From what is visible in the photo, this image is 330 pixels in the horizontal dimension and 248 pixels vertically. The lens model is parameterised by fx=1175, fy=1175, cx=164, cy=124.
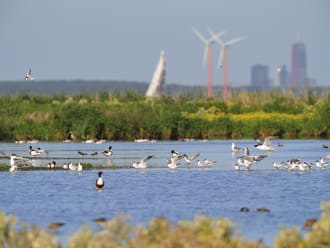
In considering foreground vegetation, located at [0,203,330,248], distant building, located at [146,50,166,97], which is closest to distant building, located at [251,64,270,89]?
distant building, located at [146,50,166,97]

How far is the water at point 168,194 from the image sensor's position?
20.0m

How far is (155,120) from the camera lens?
2032 inches

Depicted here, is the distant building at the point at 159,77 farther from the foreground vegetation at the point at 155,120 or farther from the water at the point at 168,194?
the water at the point at 168,194

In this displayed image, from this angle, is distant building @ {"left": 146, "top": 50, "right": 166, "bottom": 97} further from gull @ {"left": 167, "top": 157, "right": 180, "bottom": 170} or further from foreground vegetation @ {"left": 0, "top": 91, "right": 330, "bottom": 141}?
gull @ {"left": 167, "top": 157, "right": 180, "bottom": 170}

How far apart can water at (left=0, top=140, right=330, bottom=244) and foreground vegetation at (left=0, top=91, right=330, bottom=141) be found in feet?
43.4

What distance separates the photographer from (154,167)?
33.1 m

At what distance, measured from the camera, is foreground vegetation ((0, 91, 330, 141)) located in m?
50.7

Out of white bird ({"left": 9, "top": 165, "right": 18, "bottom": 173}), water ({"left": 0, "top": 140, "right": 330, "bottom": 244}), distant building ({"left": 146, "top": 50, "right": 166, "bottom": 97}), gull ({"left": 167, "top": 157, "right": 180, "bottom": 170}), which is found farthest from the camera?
distant building ({"left": 146, "top": 50, "right": 166, "bottom": 97})

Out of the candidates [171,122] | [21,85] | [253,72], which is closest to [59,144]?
[171,122]

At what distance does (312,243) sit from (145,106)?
138 feet

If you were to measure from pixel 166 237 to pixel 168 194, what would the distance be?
41.2 feet

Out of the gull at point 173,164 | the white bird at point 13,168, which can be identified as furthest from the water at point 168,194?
the white bird at point 13,168

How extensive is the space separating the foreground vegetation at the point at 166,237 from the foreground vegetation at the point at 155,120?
37.3 m

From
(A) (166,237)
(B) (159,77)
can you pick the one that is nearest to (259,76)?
(B) (159,77)
